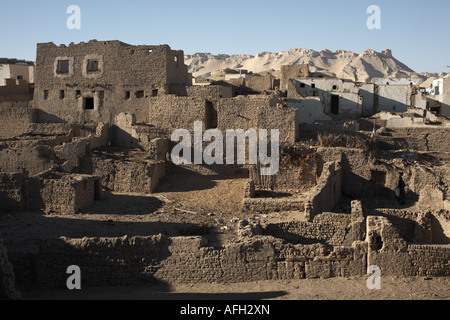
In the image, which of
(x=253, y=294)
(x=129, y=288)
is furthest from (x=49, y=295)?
(x=253, y=294)

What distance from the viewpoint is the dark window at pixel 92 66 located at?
76.0ft

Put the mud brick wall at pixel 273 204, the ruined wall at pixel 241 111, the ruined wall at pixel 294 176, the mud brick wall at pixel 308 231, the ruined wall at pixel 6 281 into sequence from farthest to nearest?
the ruined wall at pixel 241 111
the ruined wall at pixel 294 176
the mud brick wall at pixel 273 204
the mud brick wall at pixel 308 231
the ruined wall at pixel 6 281

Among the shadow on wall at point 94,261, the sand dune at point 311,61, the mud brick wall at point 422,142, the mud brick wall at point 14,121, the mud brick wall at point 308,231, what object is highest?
the sand dune at point 311,61

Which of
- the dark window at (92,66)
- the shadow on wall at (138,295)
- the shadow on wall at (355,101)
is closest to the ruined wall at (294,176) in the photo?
the shadow on wall at (138,295)

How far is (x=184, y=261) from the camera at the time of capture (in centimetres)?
973

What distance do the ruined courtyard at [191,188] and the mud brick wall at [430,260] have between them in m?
0.02

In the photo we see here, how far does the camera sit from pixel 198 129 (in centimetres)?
1977

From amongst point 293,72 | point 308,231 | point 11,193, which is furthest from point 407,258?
point 293,72

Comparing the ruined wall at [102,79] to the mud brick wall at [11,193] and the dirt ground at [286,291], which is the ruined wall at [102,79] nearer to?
the mud brick wall at [11,193]

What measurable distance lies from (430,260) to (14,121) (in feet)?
59.2

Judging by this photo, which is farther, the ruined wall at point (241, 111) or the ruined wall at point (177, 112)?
the ruined wall at point (177, 112)

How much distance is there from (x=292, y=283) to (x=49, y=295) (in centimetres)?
405

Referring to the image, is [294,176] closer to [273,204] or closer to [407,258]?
[273,204]

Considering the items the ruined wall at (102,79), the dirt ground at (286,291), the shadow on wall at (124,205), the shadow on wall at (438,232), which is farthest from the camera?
the ruined wall at (102,79)
